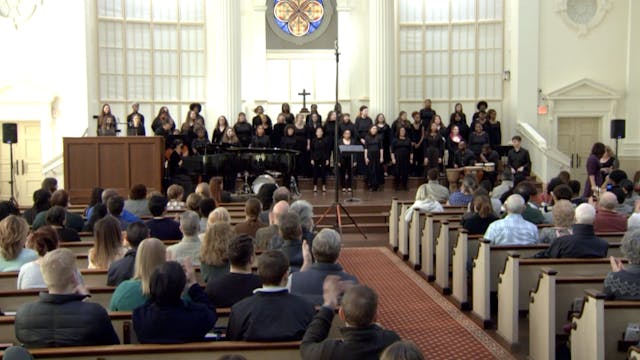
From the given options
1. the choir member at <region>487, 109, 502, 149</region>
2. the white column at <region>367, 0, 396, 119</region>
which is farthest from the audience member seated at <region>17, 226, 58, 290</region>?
the choir member at <region>487, 109, 502, 149</region>

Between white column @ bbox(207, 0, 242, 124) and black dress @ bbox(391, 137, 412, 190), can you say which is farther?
white column @ bbox(207, 0, 242, 124)

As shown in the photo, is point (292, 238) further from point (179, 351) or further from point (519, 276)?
point (519, 276)

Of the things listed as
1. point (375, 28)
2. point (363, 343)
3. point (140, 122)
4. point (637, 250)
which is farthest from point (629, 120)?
point (363, 343)

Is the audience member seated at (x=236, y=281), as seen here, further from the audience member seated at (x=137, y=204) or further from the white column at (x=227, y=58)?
the white column at (x=227, y=58)

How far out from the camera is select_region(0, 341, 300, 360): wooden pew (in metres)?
3.70

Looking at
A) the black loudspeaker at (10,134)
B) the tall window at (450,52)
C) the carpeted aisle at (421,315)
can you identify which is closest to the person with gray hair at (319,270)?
the carpeted aisle at (421,315)

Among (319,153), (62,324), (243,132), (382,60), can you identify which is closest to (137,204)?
(62,324)

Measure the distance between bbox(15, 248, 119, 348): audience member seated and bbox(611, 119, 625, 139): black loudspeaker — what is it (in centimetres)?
1590

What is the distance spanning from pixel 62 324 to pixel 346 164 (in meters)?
13.1

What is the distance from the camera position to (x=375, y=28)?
62.5 ft

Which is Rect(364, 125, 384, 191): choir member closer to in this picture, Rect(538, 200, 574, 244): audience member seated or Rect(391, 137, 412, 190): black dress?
Rect(391, 137, 412, 190): black dress

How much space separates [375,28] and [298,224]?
13986mm

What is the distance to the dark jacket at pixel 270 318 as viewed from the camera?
396cm

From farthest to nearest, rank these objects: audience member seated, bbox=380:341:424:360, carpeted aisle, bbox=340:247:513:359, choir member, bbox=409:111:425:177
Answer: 1. choir member, bbox=409:111:425:177
2. carpeted aisle, bbox=340:247:513:359
3. audience member seated, bbox=380:341:424:360
